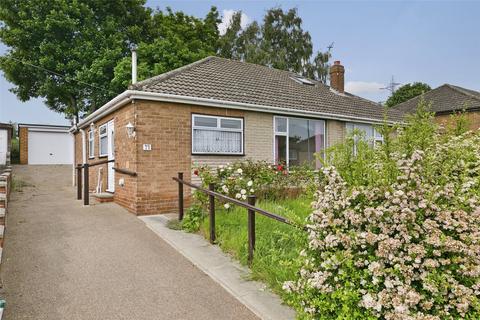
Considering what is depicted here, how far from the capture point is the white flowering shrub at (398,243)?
2.28m

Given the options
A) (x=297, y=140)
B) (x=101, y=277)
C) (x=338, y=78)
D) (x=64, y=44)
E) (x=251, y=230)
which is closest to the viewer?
(x=101, y=277)

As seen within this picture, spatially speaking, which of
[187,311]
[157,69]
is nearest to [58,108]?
[157,69]

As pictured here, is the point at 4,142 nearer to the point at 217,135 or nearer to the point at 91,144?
the point at 91,144

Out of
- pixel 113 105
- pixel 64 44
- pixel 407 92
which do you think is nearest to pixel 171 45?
pixel 64 44

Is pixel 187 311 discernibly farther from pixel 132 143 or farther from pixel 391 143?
pixel 132 143

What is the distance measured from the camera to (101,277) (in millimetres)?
4246

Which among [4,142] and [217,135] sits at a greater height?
[4,142]

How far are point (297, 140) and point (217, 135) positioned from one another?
3076 millimetres

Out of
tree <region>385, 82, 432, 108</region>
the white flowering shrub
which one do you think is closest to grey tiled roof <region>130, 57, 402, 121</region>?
the white flowering shrub

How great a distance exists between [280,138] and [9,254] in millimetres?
7499

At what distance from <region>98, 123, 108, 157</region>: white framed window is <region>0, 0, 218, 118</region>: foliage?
26.1 feet

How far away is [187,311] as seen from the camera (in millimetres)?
3408

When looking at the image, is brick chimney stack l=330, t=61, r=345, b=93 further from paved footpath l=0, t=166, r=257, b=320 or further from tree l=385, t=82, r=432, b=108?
tree l=385, t=82, r=432, b=108

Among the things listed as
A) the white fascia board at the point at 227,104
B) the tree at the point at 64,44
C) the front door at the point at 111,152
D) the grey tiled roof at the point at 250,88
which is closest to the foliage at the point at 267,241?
the white fascia board at the point at 227,104
